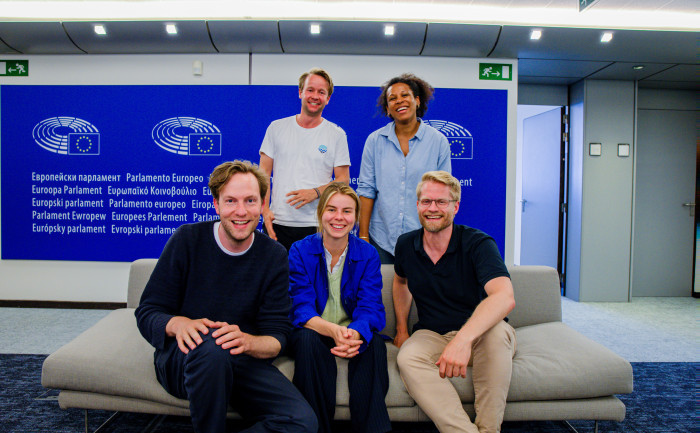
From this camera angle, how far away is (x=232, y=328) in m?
1.63

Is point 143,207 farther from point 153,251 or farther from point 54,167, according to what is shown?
point 54,167

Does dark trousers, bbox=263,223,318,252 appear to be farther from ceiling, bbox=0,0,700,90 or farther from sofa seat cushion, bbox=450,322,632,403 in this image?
ceiling, bbox=0,0,700,90

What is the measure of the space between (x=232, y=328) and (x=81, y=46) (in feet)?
12.7

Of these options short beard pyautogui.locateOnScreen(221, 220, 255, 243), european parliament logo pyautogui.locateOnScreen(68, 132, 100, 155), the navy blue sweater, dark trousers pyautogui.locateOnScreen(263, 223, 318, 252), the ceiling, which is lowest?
the navy blue sweater

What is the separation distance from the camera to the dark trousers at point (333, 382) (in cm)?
178

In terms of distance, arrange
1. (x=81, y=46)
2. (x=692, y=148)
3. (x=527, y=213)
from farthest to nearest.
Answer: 1. (x=527, y=213)
2. (x=692, y=148)
3. (x=81, y=46)

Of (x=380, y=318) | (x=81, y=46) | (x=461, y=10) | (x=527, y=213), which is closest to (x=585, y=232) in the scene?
(x=527, y=213)

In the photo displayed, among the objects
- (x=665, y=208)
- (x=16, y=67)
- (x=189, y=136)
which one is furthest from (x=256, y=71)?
(x=665, y=208)

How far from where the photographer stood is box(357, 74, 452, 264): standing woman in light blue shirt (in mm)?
2699

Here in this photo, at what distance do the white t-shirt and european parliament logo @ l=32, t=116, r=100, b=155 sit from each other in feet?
8.10

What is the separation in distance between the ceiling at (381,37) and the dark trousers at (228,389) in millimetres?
3041

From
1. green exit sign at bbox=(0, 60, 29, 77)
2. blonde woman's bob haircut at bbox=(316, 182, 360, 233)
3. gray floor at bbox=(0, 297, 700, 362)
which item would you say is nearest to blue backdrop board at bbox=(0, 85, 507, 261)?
green exit sign at bbox=(0, 60, 29, 77)

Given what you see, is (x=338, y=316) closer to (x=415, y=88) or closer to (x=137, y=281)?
(x=137, y=281)

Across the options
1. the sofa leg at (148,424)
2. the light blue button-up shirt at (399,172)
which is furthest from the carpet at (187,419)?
the light blue button-up shirt at (399,172)
